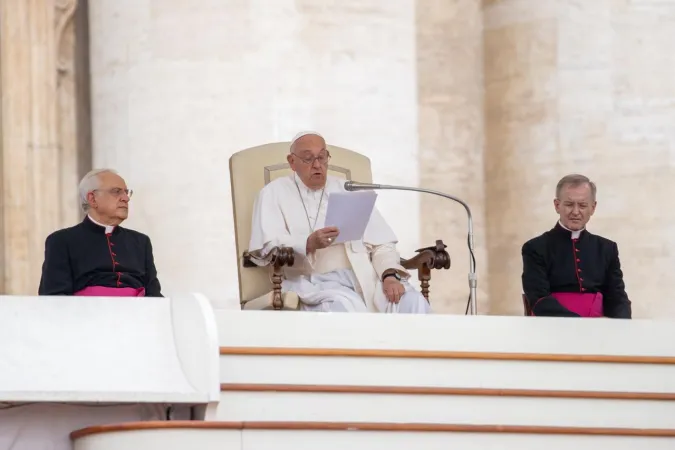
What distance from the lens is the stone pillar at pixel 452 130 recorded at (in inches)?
377

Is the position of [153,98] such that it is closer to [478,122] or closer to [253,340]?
[478,122]

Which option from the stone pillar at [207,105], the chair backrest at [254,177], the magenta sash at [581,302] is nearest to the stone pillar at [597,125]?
the stone pillar at [207,105]

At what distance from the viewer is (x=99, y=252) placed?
254 inches

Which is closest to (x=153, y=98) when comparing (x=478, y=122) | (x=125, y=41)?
(x=125, y=41)

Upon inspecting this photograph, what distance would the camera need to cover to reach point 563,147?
9.21 m

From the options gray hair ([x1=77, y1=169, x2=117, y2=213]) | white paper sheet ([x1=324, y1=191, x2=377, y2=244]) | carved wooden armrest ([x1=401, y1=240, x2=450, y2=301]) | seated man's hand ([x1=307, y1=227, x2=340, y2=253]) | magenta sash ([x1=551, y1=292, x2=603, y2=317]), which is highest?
gray hair ([x1=77, y1=169, x2=117, y2=213])

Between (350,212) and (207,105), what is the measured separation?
7.67ft

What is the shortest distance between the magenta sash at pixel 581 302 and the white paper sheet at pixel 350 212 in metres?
0.82

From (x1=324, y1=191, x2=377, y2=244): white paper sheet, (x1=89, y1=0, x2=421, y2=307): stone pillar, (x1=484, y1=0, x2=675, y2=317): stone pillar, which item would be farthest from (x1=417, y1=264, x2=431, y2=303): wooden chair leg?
(x1=484, y1=0, x2=675, y2=317): stone pillar

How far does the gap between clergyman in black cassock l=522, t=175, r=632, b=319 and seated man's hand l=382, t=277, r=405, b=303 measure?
510 mm

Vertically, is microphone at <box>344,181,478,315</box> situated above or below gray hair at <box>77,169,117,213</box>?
below

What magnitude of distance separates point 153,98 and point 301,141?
2.03 metres

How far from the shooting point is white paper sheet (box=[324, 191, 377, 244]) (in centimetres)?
658

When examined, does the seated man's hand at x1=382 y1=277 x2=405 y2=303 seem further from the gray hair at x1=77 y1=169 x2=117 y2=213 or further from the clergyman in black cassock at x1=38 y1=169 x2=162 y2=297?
the gray hair at x1=77 y1=169 x2=117 y2=213
